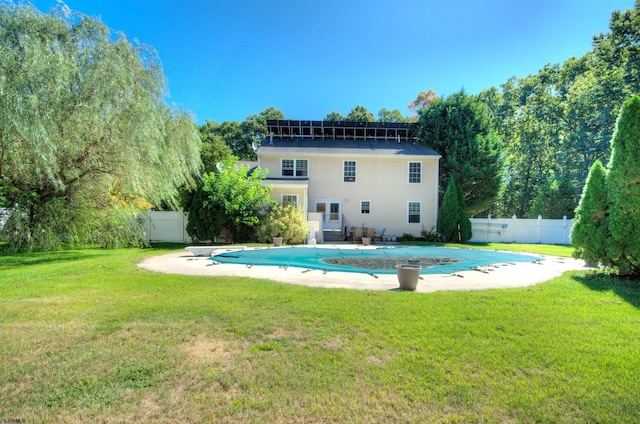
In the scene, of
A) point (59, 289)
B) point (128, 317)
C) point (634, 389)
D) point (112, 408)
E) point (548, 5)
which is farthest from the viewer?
point (548, 5)

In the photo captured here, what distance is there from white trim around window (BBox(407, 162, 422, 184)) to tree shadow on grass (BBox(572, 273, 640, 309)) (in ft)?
44.9

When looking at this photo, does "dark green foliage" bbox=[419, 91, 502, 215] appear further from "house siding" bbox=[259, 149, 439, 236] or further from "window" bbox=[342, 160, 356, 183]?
"window" bbox=[342, 160, 356, 183]

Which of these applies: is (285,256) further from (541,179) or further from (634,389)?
(541,179)

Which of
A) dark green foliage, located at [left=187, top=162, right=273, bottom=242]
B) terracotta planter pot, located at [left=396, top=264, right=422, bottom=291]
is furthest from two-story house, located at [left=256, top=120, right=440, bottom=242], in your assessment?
terracotta planter pot, located at [left=396, top=264, right=422, bottom=291]

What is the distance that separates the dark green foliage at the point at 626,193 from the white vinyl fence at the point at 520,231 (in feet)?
44.6

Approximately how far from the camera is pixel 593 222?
7.43 m

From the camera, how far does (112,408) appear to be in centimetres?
244

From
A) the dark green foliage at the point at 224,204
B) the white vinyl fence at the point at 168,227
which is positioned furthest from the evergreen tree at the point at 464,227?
the white vinyl fence at the point at 168,227

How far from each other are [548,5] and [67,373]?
50.3 feet

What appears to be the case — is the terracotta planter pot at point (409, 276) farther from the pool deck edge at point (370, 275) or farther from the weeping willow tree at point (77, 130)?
the weeping willow tree at point (77, 130)

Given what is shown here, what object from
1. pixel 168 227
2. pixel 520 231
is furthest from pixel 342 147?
pixel 520 231

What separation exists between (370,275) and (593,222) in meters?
5.35

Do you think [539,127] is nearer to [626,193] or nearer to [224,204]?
[626,193]

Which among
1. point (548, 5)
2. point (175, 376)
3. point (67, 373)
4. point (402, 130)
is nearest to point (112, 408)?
point (175, 376)
